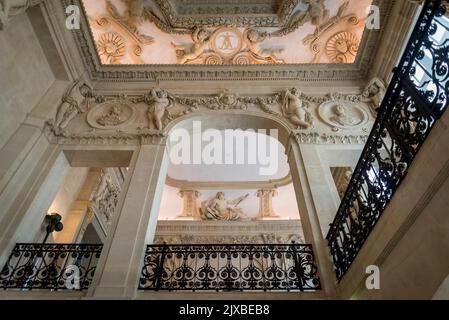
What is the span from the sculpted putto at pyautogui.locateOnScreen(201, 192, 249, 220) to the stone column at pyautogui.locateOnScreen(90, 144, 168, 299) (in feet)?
16.6

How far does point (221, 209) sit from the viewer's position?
1167 cm

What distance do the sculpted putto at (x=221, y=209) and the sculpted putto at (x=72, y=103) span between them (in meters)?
5.87

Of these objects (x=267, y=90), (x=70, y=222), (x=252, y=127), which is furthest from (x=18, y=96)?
(x=267, y=90)

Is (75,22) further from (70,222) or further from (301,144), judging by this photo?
(301,144)

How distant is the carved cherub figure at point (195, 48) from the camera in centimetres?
958

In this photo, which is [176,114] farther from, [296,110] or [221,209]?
[221,209]

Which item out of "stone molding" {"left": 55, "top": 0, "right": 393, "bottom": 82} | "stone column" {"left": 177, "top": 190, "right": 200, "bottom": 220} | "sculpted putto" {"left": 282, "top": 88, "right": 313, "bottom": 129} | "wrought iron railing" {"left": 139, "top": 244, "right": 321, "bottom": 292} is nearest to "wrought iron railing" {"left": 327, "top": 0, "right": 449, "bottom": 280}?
"wrought iron railing" {"left": 139, "top": 244, "right": 321, "bottom": 292}

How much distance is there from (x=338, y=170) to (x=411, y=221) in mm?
6238

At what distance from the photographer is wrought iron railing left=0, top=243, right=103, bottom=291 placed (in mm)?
4844

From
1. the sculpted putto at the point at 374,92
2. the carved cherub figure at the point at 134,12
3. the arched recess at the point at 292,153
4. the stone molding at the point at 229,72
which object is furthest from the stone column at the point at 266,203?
the carved cherub figure at the point at 134,12

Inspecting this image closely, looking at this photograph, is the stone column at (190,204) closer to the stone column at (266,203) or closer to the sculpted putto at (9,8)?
the stone column at (266,203)

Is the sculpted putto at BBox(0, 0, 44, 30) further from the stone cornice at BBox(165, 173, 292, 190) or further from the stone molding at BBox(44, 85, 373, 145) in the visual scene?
the stone cornice at BBox(165, 173, 292, 190)

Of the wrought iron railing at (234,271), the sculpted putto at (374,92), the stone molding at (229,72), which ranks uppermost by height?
the stone molding at (229,72)

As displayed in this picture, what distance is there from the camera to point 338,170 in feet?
28.6
